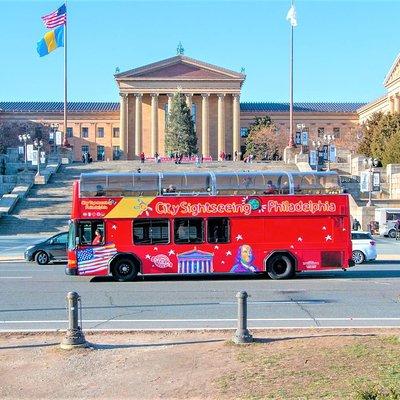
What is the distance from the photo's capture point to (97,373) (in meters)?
10.3

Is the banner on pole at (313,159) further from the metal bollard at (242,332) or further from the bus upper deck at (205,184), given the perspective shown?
the metal bollard at (242,332)

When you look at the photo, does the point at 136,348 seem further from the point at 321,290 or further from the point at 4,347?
the point at 321,290

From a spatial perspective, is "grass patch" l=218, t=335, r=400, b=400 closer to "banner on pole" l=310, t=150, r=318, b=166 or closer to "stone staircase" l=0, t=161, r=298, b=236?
"stone staircase" l=0, t=161, r=298, b=236

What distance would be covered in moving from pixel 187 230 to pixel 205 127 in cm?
8954

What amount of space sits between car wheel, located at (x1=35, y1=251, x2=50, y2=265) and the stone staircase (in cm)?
1822

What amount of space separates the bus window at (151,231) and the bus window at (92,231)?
102cm

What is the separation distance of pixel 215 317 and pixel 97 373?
5004mm

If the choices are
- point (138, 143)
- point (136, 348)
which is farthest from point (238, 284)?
point (138, 143)

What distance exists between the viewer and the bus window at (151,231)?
22.3 meters

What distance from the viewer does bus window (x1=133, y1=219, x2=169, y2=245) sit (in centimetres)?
2231

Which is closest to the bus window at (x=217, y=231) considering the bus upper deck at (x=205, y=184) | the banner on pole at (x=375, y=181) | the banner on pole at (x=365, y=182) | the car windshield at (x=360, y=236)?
the bus upper deck at (x=205, y=184)

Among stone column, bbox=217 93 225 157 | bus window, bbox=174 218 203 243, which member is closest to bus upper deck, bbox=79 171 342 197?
bus window, bbox=174 218 203 243

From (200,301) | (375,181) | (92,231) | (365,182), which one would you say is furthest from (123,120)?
(200,301)

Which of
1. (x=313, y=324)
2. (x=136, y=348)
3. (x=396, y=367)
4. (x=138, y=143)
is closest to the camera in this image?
(x=396, y=367)
